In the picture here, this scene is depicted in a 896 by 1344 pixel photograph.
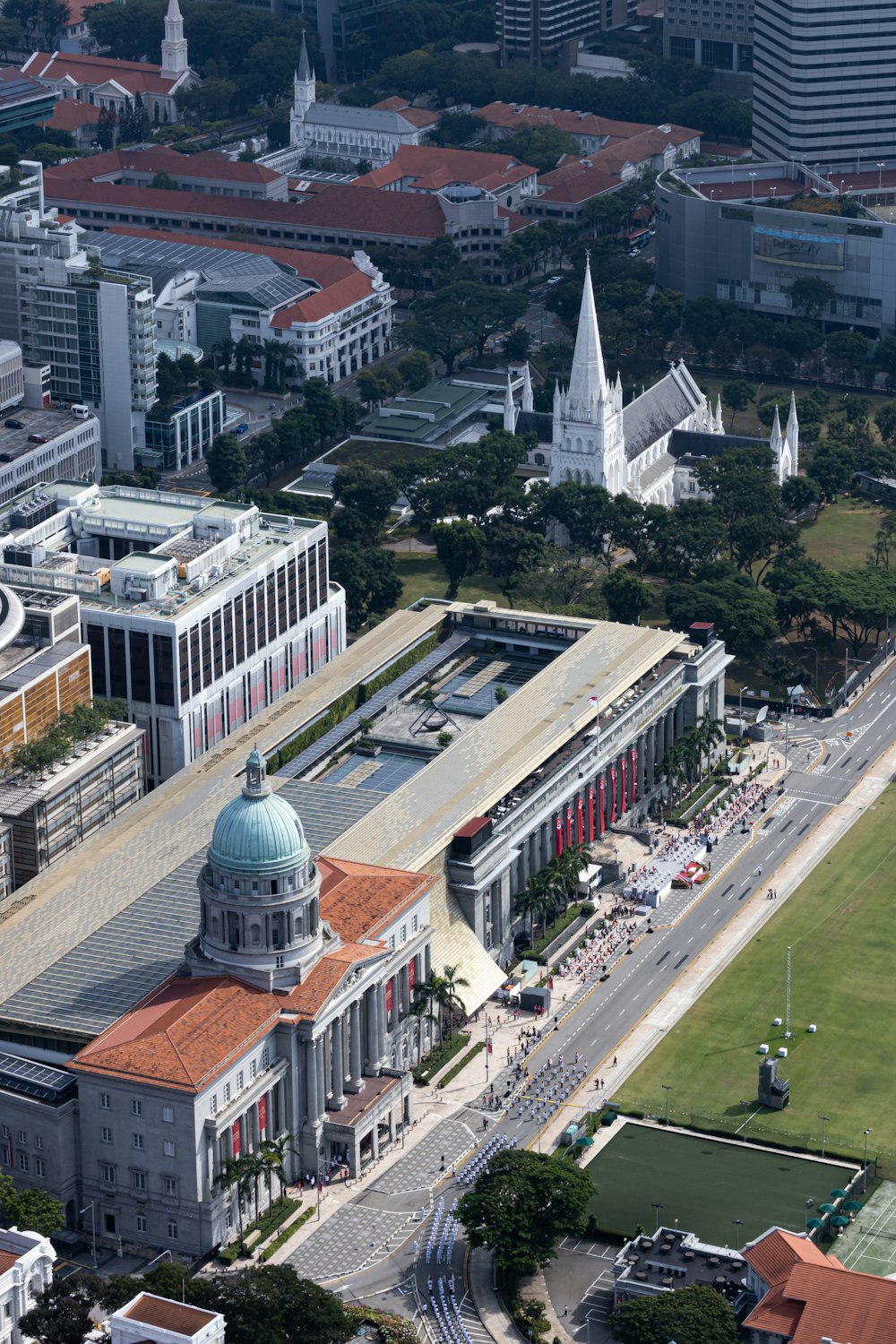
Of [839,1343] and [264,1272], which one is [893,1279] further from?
[264,1272]

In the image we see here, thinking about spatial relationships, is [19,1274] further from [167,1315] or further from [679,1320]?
[679,1320]

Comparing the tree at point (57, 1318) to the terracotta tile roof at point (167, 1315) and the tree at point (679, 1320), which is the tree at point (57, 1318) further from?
the tree at point (679, 1320)

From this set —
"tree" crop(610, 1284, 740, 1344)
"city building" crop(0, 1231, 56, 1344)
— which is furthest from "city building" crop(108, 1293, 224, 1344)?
"tree" crop(610, 1284, 740, 1344)

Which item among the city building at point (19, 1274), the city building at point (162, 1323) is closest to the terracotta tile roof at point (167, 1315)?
the city building at point (162, 1323)

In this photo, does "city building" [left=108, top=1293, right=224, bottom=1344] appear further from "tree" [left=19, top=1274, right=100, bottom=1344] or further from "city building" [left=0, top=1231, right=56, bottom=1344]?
"city building" [left=0, top=1231, right=56, bottom=1344]

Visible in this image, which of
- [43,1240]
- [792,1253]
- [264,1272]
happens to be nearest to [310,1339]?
[264,1272]

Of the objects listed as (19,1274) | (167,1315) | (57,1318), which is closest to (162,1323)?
(167,1315)
